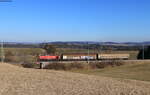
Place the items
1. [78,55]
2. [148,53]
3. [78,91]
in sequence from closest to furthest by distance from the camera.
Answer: [78,91]
[148,53]
[78,55]

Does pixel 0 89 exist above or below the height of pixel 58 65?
above

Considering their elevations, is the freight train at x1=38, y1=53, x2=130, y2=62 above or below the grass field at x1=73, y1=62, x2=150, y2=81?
below

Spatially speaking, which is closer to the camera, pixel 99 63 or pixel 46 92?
pixel 46 92

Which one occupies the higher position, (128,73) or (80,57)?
(128,73)

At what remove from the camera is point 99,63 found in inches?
2859

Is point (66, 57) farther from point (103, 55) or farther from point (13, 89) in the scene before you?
point (13, 89)

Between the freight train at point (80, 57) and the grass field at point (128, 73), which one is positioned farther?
the freight train at point (80, 57)

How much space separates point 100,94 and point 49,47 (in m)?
121

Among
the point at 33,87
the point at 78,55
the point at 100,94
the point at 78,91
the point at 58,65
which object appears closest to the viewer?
the point at 100,94

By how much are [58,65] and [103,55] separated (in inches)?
1519

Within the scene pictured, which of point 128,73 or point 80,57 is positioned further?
point 80,57

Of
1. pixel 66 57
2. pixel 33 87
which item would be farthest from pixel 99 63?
pixel 33 87

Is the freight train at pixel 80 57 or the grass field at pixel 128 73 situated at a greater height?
the grass field at pixel 128 73

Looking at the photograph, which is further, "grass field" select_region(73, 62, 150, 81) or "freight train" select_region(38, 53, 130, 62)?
"freight train" select_region(38, 53, 130, 62)
